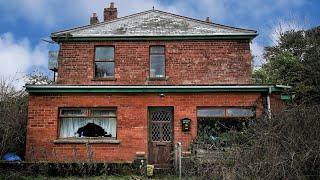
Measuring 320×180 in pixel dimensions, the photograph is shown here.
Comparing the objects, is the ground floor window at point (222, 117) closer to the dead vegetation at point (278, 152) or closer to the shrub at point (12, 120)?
the dead vegetation at point (278, 152)

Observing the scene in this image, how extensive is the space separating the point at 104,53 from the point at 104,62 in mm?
517

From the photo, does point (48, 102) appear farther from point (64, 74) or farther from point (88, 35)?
point (88, 35)

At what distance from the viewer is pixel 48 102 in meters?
18.2

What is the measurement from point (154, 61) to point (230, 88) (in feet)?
15.8

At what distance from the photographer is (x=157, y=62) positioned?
21000 mm

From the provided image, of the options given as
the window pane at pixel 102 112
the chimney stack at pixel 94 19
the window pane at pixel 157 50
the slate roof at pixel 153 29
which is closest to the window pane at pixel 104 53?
the slate roof at pixel 153 29

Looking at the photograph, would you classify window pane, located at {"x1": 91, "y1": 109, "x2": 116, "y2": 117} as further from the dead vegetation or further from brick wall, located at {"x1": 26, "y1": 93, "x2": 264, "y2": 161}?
the dead vegetation

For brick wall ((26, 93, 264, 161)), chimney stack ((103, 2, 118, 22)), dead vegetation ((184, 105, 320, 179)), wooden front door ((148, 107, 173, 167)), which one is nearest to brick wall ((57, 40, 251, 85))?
brick wall ((26, 93, 264, 161))

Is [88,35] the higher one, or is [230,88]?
[88,35]

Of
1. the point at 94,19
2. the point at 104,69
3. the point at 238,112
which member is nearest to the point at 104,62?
the point at 104,69

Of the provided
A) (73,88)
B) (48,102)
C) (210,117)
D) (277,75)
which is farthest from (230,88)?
(277,75)

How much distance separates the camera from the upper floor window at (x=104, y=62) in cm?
2091

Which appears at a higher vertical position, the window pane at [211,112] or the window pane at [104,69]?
the window pane at [104,69]

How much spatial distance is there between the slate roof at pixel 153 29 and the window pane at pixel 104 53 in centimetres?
71
